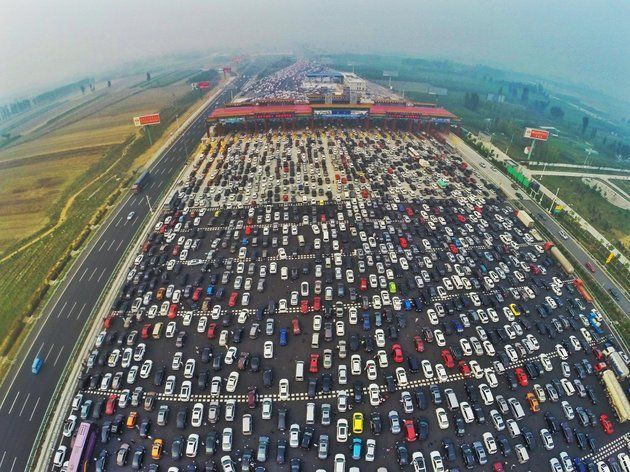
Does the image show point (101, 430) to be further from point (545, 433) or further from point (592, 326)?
point (592, 326)

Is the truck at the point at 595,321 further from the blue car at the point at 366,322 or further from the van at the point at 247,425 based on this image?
the van at the point at 247,425

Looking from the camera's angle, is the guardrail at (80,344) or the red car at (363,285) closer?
the guardrail at (80,344)

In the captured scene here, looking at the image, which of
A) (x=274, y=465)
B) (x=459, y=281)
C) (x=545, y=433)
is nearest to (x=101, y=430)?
(x=274, y=465)

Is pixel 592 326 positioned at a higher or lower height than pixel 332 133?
lower

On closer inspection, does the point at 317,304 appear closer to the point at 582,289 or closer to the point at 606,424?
the point at 606,424

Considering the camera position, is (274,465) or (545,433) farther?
(545,433)

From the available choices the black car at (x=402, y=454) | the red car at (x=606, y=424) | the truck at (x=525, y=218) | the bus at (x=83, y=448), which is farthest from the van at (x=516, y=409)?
the bus at (x=83, y=448)
